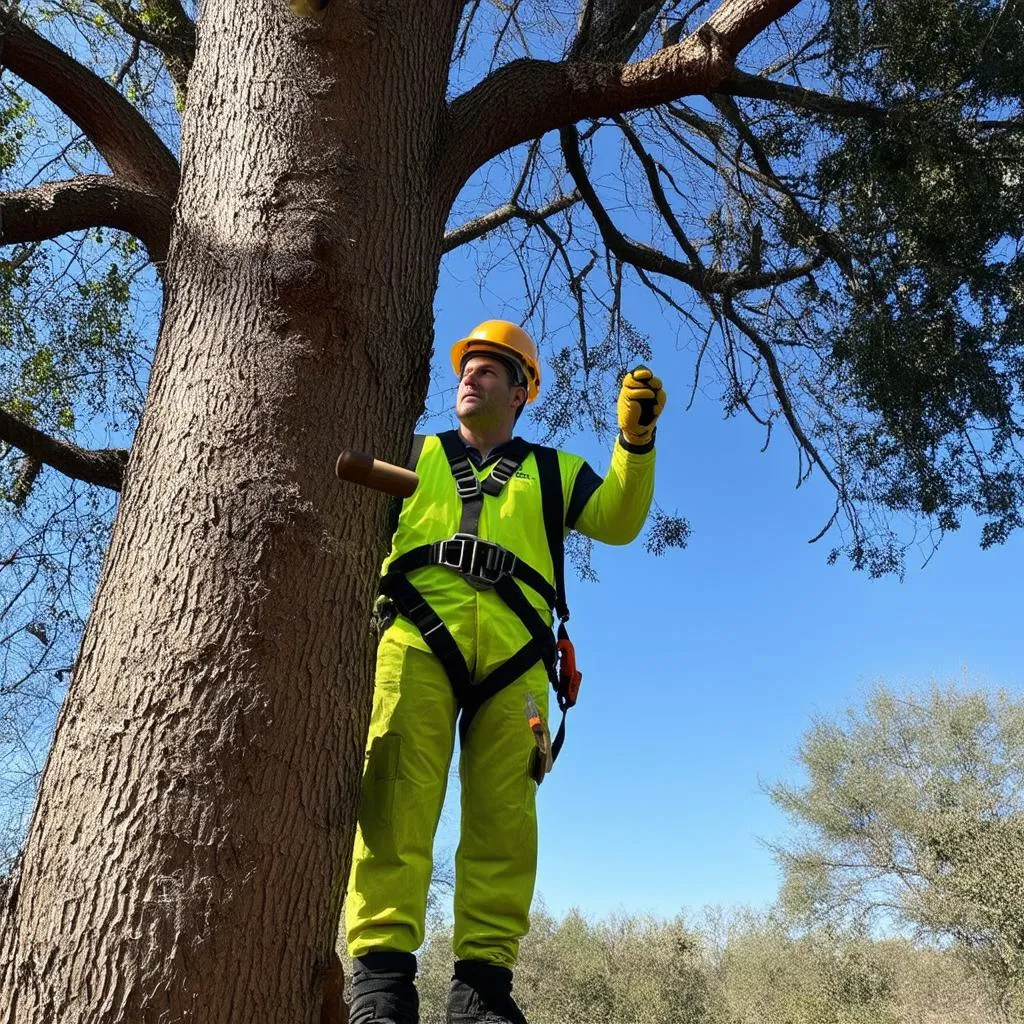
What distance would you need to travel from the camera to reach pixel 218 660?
175cm

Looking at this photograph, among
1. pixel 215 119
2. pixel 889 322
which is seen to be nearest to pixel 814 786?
pixel 889 322

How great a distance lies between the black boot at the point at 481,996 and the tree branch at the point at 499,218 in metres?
4.00

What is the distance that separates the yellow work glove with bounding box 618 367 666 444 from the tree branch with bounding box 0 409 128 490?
1.87 metres

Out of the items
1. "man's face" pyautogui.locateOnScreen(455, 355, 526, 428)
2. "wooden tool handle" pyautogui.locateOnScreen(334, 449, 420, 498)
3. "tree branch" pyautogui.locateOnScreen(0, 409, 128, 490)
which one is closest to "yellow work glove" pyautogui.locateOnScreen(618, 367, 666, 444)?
"man's face" pyautogui.locateOnScreen(455, 355, 526, 428)

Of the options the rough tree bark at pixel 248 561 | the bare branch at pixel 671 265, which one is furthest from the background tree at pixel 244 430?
the bare branch at pixel 671 265

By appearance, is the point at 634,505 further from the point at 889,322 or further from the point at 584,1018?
the point at 584,1018

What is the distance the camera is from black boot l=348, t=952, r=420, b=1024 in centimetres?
210

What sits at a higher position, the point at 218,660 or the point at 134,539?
the point at 134,539

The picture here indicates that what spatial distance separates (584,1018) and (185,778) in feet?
61.1

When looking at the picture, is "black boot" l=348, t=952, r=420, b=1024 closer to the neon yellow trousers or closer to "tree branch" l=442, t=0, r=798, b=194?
the neon yellow trousers

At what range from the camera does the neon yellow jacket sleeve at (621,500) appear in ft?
9.39

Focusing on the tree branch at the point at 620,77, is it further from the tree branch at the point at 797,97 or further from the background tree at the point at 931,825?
the background tree at the point at 931,825

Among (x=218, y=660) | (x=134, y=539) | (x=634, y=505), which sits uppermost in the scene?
(x=634, y=505)

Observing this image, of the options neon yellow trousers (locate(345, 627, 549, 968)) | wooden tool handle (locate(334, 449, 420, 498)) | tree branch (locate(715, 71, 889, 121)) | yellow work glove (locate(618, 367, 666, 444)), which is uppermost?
tree branch (locate(715, 71, 889, 121))
